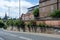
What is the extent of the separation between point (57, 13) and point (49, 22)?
528 centimetres

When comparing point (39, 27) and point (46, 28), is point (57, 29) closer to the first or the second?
point (46, 28)

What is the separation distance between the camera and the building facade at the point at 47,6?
62.0 meters

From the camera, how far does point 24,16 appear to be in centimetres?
10838

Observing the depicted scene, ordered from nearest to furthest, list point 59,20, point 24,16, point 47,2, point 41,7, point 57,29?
point 57,29, point 59,20, point 47,2, point 41,7, point 24,16

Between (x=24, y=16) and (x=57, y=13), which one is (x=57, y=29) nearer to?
(x=57, y=13)

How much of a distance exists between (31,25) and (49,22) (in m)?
11.0

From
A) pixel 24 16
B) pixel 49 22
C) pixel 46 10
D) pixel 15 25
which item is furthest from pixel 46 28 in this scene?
pixel 24 16

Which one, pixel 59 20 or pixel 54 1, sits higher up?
pixel 54 1

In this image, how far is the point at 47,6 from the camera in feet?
225

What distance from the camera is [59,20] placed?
4606 cm

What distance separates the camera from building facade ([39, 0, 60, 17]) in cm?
6203

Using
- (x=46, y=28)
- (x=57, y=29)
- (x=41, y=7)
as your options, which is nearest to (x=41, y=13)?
(x=41, y=7)

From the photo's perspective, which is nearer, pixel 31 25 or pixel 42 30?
pixel 42 30

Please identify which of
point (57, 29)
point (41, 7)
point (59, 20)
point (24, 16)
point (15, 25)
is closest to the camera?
point (57, 29)
